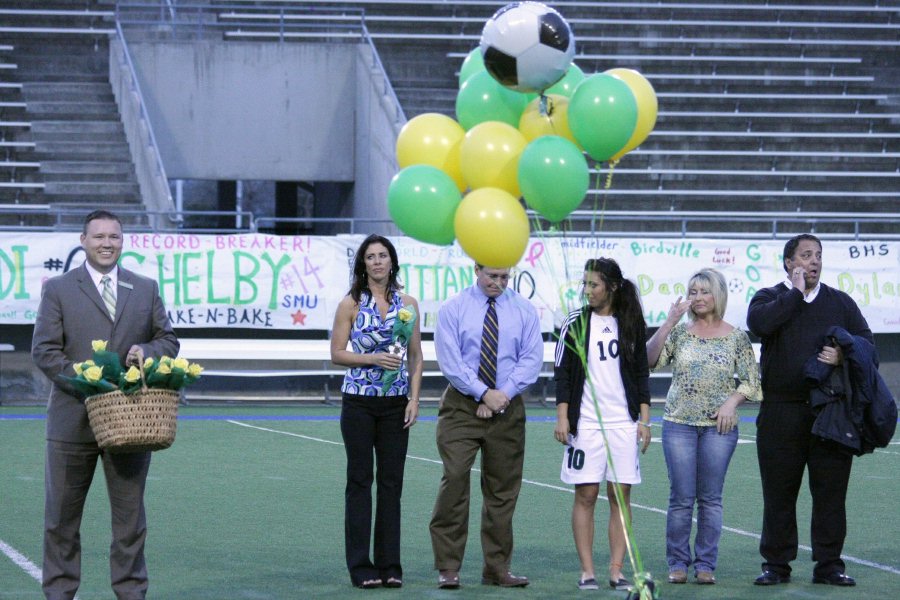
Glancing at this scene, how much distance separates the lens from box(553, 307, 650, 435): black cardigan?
716 cm

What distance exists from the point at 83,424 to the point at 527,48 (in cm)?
261

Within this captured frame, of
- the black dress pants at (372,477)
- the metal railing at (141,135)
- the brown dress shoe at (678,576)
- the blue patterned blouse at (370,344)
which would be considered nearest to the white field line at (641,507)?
the brown dress shoe at (678,576)

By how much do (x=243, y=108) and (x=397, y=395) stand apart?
51.3ft

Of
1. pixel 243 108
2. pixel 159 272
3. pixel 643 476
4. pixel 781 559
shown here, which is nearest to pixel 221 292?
pixel 159 272

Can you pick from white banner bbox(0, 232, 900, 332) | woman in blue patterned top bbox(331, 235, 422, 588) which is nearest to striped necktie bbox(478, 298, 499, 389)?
woman in blue patterned top bbox(331, 235, 422, 588)

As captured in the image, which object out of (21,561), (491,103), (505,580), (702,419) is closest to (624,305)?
(702,419)

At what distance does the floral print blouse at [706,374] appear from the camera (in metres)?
7.39

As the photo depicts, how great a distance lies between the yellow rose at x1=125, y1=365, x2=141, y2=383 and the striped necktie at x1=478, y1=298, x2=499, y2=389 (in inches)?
82.2

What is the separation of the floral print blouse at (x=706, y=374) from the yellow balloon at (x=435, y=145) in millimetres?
1614

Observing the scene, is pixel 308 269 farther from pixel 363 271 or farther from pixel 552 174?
pixel 552 174

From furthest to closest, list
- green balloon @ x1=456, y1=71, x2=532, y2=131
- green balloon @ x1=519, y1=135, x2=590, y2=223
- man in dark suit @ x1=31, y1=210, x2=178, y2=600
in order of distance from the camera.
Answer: green balloon @ x1=456, y1=71, x2=532, y2=131 < green balloon @ x1=519, y1=135, x2=590, y2=223 < man in dark suit @ x1=31, y1=210, x2=178, y2=600

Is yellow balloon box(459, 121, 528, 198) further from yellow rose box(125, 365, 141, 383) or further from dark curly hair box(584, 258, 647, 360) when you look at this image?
yellow rose box(125, 365, 141, 383)

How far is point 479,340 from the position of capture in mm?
7398

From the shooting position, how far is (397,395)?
287 inches
